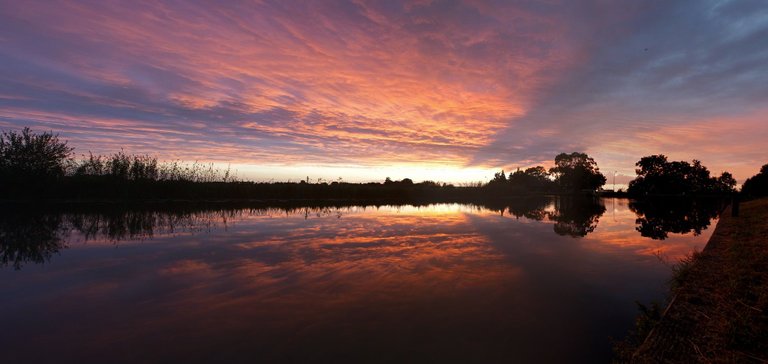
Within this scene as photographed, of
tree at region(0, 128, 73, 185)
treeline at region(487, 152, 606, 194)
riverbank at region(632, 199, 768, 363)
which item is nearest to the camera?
riverbank at region(632, 199, 768, 363)

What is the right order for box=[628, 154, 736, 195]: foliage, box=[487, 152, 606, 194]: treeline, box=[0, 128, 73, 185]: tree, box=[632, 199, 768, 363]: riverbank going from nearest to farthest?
box=[632, 199, 768, 363]: riverbank < box=[0, 128, 73, 185]: tree < box=[628, 154, 736, 195]: foliage < box=[487, 152, 606, 194]: treeline

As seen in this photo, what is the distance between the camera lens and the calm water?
4.93 meters

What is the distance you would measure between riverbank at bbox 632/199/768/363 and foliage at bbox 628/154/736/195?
3670 inches

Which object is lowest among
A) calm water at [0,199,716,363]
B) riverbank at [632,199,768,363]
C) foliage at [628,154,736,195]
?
calm water at [0,199,716,363]

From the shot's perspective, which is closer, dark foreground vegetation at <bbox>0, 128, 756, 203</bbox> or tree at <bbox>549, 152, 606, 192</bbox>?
dark foreground vegetation at <bbox>0, 128, 756, 203</bbox>

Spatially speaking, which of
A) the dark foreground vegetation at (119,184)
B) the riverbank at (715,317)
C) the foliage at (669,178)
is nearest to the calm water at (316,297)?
the riverbank at (715,317)

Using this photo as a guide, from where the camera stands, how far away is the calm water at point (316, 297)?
4.93 metres

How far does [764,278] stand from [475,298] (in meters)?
6.31

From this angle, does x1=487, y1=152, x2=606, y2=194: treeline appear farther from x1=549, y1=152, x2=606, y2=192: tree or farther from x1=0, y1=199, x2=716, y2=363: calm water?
x1=0, y1=199, x2=716, y2=363: calm water

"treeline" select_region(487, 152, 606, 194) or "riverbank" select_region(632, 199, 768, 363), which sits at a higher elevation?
"treeline" select_region(487, 152, 606, 194)

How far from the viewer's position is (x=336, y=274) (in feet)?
28.5

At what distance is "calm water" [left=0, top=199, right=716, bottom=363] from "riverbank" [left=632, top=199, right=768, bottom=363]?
2.18ft

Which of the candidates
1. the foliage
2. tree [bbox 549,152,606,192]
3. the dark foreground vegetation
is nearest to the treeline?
tree [bbox 549,152,606,192]

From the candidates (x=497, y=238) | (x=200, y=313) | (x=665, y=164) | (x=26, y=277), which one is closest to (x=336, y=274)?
(x=200, y=313)
